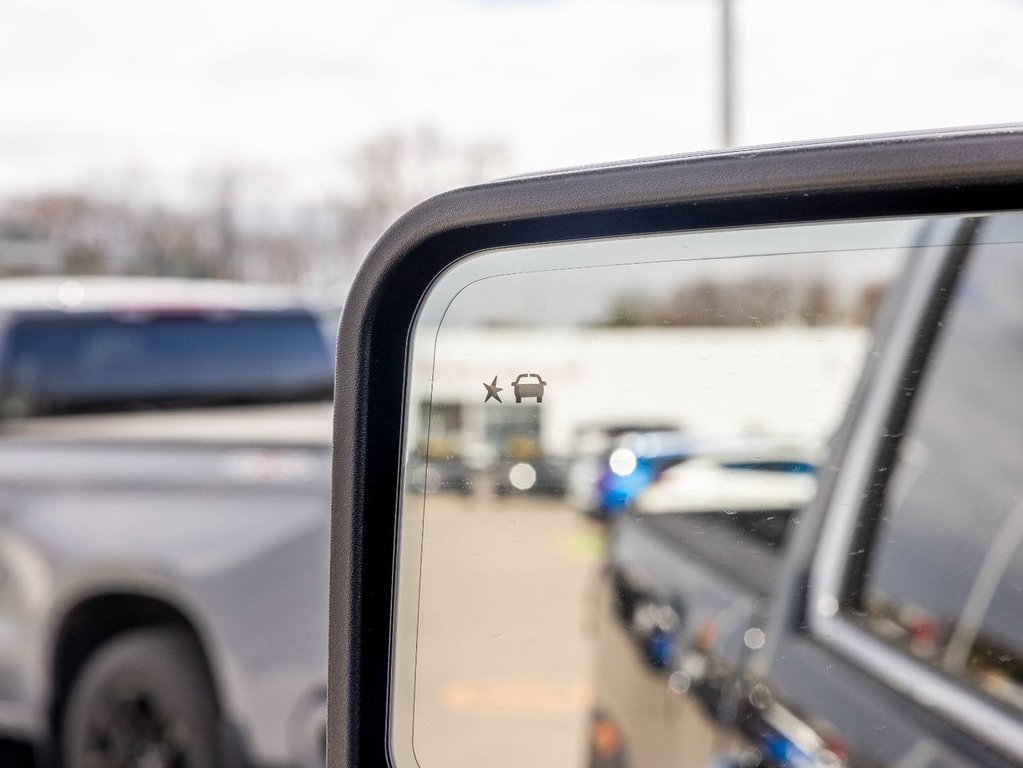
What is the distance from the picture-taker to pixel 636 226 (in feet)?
3.83

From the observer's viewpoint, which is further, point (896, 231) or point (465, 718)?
point (465, 718)

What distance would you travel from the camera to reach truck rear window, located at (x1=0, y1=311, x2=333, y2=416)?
5.26m

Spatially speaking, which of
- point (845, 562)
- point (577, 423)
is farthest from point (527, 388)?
point (845, 562)

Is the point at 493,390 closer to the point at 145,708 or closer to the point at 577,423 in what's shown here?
the point at 577,423

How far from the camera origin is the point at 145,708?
451 cm

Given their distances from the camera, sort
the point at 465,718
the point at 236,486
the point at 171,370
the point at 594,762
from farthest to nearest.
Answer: the point at 171,370, the point at 236,486, the point at 594,762, the point at 465,718

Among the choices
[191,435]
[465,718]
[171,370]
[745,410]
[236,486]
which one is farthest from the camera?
[171,370]

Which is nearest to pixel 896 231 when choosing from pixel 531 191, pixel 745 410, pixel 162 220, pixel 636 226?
pixel 636 226

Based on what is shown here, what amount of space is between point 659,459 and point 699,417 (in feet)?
7.25

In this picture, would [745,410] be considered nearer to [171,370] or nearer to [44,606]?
[44,606]

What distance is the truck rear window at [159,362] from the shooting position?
17.3 feet

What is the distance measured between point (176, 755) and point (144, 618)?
0.57 metres

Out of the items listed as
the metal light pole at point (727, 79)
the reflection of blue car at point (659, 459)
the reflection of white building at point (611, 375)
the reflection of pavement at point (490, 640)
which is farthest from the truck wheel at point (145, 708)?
the metal light pole at point (727, 79)

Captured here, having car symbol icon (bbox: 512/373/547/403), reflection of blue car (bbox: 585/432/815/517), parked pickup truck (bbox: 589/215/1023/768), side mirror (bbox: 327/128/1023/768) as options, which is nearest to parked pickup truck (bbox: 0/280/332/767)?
reflection of blue car (bbox: 585/432/815/517)
